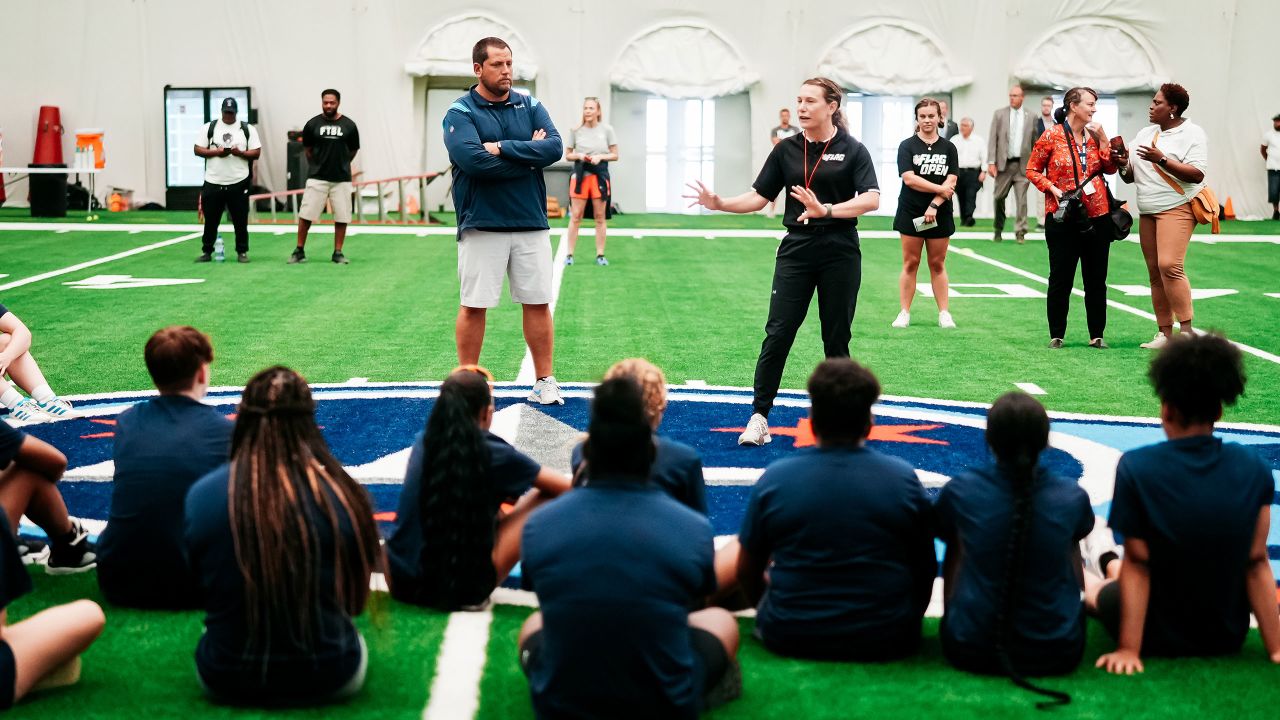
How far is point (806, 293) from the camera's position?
7688mm

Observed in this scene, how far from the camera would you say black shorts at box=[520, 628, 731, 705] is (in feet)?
12.6

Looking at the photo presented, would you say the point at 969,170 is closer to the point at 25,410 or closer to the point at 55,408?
the point at 55,408

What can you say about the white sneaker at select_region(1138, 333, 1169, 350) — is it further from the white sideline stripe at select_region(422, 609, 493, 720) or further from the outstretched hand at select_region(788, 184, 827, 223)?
the white sideline stripe at select_region(422, 609, 493, 720)

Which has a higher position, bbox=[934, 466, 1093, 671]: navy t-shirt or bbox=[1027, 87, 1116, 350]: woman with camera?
bbox=[1027, 87, 1116, 350]: woman with camera

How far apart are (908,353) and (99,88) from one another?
77.0 feet

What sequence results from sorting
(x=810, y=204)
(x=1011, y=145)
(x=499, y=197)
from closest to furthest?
1. (x=810, y=204)
2. (x=499, y=197)
3. (x=1011, y=145)

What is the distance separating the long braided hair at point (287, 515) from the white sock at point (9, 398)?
475 cm

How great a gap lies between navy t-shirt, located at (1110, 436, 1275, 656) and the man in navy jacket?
4706 millimetres

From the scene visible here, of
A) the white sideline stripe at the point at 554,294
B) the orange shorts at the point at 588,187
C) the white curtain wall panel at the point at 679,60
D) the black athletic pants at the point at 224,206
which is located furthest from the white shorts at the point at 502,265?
the white curtain wall panel at the point at 679,60

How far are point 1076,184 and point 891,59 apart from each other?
1914cm

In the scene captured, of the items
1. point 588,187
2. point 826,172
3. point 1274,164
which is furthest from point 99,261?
point 1274,164

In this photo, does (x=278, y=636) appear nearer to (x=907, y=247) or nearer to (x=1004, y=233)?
(x=907, y=247)

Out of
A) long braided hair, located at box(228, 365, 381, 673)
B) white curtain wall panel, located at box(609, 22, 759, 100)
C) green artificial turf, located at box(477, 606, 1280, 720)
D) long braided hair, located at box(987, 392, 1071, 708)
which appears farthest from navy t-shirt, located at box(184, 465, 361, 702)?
white curtain wall panel, located at box(609, 22, 759, 100)

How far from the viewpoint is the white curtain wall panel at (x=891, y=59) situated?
2914cm
